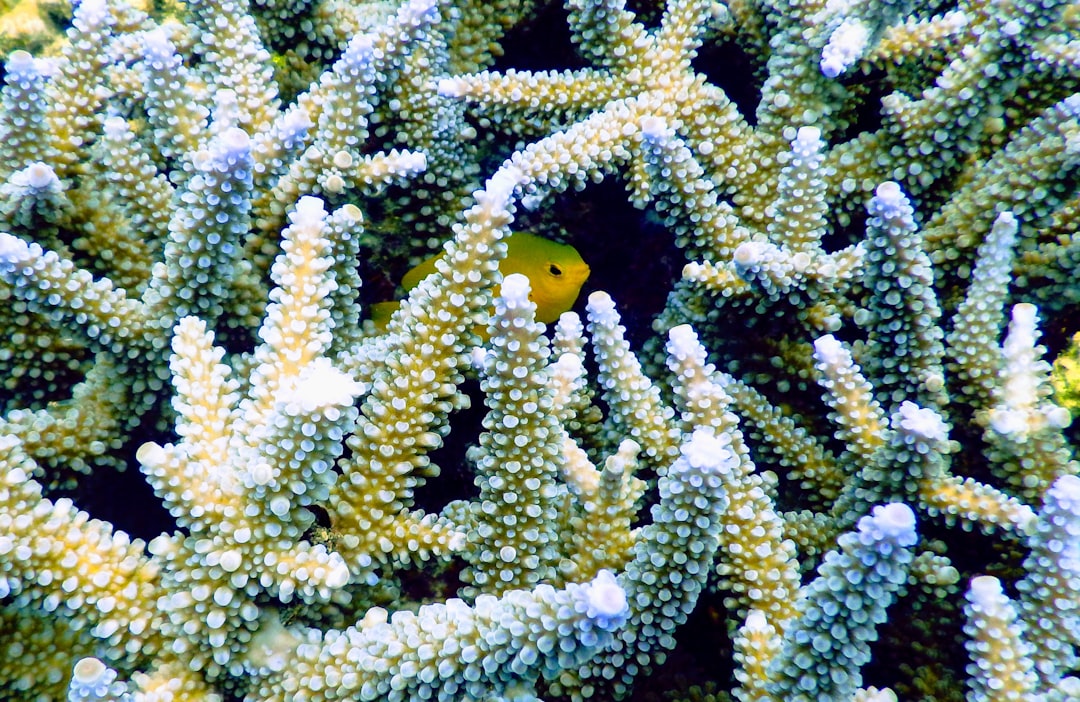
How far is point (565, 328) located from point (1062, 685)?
Answer: 1.58 meters

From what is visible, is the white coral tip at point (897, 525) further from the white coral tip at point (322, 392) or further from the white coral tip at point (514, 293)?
the white coral tip at point (322, 392)

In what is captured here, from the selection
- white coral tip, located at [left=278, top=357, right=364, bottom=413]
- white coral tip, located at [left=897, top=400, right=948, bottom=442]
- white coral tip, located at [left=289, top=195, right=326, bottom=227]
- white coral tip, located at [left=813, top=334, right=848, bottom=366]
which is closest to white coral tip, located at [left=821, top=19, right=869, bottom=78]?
white coral tip, located at [left=813, top=334, right=848, bottom=366]

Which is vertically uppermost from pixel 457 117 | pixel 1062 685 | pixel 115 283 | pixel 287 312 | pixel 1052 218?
pixel 457 117

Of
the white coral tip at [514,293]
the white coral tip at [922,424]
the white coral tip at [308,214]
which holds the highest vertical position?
the white coral tip at [308,214]

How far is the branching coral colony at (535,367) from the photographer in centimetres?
151

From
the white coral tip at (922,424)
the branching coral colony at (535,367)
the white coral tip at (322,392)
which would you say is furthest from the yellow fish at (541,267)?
the white coral tip at (922,424)

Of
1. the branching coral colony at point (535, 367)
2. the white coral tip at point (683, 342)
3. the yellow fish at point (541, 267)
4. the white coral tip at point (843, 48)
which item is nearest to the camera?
the branching coral colony at point (535, 367)

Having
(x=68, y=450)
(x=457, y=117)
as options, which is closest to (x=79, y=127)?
(x=68, y=450)

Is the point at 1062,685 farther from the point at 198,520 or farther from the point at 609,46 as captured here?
the point at 609,46

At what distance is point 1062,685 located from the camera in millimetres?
1560

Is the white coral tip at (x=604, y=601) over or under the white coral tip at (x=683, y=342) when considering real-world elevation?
under

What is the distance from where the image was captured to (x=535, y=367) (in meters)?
1.66

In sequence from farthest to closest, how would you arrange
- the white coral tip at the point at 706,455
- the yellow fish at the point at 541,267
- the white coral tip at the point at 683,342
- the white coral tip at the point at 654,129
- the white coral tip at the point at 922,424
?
the yellow fish at the point at 541,267
the white coral tip at the point at 654,129
the white coral tip at the point at 683,342
the white coral tip at the point at 922,424
the white coral tip at the point at 706,455

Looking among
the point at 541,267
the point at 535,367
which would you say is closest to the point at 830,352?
the point at 535,367
